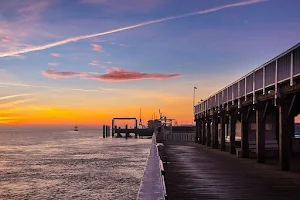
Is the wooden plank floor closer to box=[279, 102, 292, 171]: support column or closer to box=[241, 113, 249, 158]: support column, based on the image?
box=[279, 102, 292, 171]: support column

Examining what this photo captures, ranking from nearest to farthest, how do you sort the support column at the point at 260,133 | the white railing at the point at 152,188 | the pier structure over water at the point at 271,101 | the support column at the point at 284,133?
the white railing at the point at 152,188 → the pier structure over water at the point at 271,101 → the support column at the point at 284,133 → the support column at the point at 260,133

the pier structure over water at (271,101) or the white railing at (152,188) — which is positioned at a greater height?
the pier structure over water at (271,101)

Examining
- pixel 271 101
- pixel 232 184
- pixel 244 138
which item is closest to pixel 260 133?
pixel 271 101

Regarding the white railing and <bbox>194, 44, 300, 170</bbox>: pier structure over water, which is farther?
<bbox>194, 44, 300, 170</bbox>: pier structure over water

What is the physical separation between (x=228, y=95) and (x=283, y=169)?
50.8ft

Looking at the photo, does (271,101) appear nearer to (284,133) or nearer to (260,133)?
(260,133)

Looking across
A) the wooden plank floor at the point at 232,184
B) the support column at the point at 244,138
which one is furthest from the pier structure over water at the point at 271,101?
the wooden plank floor at the point at 232,184

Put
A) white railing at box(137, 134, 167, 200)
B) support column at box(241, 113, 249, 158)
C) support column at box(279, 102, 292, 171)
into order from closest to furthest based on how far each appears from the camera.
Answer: white railing at box(137, 134, 167, 200)
support column at box(279, 102, 292, 171)
support column at box(241, 113, 249, 158)

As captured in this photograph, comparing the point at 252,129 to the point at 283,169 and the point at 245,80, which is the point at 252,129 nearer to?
the point at 245,80

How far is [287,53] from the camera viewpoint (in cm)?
1859

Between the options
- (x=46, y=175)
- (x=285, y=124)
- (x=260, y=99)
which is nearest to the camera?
(x=285, y=124)

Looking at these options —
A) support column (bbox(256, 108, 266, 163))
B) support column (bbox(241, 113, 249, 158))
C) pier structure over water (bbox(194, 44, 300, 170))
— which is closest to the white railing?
pier structure over water (bbox(194, 44, 300, 170))

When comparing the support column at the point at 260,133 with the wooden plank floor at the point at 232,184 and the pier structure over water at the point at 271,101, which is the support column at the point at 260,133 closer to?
the pier structure over water at the point at 271,101

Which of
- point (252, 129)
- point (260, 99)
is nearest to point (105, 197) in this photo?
point (260, 99)
